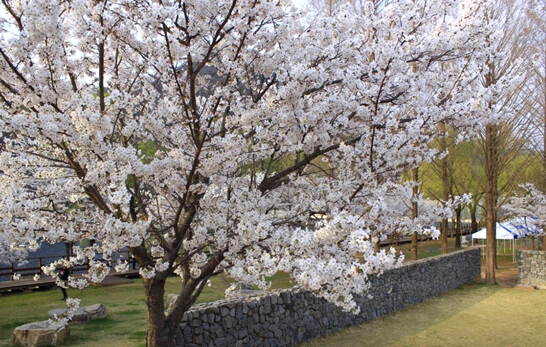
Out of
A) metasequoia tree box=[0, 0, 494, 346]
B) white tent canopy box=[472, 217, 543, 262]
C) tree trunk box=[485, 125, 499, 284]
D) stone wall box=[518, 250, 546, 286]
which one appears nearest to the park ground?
stone wall box=[518, 250, 546, 286]

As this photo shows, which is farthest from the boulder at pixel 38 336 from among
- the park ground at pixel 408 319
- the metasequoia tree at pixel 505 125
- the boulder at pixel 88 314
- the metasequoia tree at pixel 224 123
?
the metasequoia tree at pixel 505 125

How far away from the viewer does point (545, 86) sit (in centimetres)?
1505

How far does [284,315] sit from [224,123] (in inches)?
161

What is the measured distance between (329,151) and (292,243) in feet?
6.90

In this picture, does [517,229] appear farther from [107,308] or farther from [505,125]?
[107,308]

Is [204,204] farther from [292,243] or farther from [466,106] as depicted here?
[466,106]

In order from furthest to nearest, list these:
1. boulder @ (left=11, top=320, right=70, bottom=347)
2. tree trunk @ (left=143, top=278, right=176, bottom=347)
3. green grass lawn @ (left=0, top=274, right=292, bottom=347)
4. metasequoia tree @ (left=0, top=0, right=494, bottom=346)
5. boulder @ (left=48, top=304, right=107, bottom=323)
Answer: boulder @ (left=48, top=304, right=107, bottom=323) < green grass lawn @ (left=0, top=274, right=292, bottom=347) < boulder @ (left=11, top=320, right=70, bottom=347) < tree trunk @ (left=143, top=278, right=176, bottom=347) < metasequoia tree @ (left=0, top=0, right=494, bottom=346)

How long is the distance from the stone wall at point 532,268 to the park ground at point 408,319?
675 millimetres

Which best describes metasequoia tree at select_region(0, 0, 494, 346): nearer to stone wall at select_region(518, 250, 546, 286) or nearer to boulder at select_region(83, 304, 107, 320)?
boulder at select_region(83, 304, 107, 320)

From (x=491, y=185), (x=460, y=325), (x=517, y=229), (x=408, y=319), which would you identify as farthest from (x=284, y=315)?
(x=517, y=229)

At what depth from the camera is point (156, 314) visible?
5582 mm

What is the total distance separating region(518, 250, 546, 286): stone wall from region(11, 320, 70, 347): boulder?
13.6 m

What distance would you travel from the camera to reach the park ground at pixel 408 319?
8.42 meters

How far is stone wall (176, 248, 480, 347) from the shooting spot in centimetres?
687
